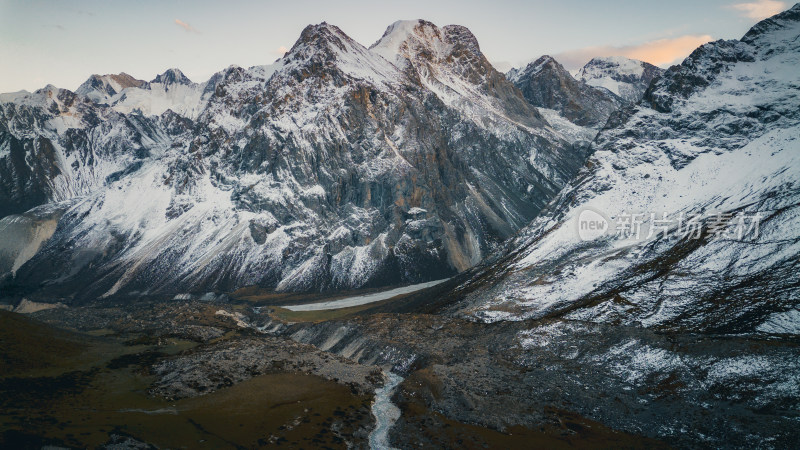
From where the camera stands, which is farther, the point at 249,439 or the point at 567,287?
the point at 567,287

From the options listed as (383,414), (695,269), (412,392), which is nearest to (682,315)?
(695,269)

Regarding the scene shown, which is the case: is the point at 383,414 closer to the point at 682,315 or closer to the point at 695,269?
the point at 682,315

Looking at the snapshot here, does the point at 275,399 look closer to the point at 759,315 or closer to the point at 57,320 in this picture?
the point at 759,315

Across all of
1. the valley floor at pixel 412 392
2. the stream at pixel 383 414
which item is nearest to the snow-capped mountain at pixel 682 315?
the valley floor at pixel 412 392

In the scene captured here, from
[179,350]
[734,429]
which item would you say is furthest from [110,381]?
[734,429]

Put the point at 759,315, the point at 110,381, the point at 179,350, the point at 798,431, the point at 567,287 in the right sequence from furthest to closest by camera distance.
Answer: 1. the point at 567,287
2. the point at 179,350
3. the point at 759,315
4. the point at 110,381
5. the point at 798,431

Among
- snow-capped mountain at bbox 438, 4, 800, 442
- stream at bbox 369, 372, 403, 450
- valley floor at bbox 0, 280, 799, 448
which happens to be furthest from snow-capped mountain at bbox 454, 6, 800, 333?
stream at bbox 369, 372, 403, 450

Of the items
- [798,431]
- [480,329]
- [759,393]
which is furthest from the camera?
[480,329]

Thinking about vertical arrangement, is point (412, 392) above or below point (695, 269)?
below

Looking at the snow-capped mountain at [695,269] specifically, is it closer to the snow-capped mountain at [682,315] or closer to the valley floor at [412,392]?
the snow-capped mountain at [682,315]

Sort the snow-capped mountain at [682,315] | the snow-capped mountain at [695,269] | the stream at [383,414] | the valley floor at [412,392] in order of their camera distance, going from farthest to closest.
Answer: the snow-capped mountain at [695,269]
the stream at [383,414]
the snow-capped mountain at [682,315]
the valley floor at [412,392]

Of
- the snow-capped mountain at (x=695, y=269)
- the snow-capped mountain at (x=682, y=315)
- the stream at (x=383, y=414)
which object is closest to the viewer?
the snow-capped mountain at (x=682, y=315)
